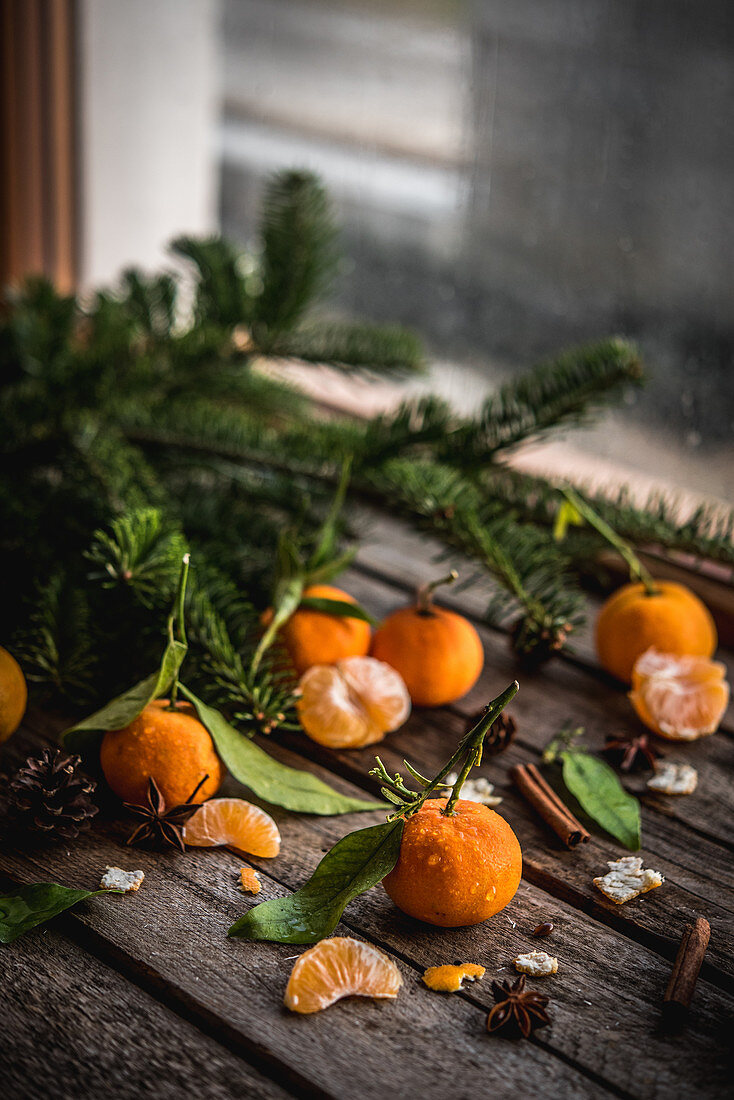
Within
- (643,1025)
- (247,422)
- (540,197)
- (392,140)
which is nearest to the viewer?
(643,1025)

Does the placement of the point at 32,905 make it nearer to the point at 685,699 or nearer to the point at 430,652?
the point at 430,652

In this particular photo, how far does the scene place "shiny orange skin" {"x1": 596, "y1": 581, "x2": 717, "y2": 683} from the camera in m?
0.83

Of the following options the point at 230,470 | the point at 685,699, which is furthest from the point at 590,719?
the point at 230,470

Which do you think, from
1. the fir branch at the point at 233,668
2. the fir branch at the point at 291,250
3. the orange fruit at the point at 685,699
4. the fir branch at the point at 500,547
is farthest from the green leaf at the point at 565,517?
the fir branch at the point at 291,250

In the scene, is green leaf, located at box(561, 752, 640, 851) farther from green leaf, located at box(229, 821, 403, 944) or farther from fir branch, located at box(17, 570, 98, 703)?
fir branch, located at box(17, 570, 98, 703)

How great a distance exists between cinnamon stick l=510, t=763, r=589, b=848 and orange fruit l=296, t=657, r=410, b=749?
100 mm

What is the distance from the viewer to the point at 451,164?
1249 millimetres

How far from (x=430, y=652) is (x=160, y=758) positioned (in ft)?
0.79

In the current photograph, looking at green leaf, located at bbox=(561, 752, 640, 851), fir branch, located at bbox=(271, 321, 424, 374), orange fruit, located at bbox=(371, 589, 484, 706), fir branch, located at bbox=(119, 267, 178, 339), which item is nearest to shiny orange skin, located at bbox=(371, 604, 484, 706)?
orange fruit, located at bbox=(371, 589, 484, 706)

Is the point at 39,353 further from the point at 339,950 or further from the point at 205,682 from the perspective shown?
the point at 339,950

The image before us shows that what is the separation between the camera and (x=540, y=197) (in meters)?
1.15

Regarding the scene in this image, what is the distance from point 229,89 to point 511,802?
122cm

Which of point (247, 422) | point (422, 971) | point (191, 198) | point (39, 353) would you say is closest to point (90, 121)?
point (191, 198)

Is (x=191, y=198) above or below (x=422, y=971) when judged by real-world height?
above
